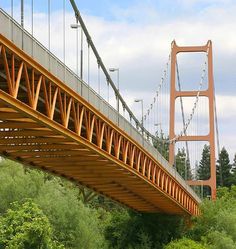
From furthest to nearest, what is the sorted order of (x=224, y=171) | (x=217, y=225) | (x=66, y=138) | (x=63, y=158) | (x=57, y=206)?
1. (x=224, y=171)
2. (x=217, y=225)
3. (x=57, y=206)
4. (x=63, y=158)
5. (x=66, y=138)

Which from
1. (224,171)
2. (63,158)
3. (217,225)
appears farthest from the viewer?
(224,171)

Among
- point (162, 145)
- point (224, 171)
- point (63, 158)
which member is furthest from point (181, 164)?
point (63, 158)

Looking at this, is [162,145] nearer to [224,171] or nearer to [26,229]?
[26,229]

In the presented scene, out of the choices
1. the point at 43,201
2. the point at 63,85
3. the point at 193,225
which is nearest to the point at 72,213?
the point at 43,201

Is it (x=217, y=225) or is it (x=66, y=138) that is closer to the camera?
(x=66, y=138)

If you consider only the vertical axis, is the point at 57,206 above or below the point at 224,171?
below

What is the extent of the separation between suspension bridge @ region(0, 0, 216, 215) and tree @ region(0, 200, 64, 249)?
11.0ft

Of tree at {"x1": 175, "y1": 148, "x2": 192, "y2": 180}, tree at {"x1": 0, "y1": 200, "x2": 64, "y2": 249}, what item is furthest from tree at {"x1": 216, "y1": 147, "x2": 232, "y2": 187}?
tree at {"x1": 0, "y1": 200, "x2": 64, "y2": 249}

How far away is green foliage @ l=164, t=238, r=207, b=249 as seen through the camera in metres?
52.5

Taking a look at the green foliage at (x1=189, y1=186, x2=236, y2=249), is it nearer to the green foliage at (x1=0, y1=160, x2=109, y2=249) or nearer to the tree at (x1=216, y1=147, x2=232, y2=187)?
the green foliage at (x1=0, y1=160, x2=109, y2=249)

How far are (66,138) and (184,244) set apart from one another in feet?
95.5

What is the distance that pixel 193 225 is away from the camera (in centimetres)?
6019

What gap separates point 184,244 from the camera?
53344mm

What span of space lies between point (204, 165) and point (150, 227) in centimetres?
7650
